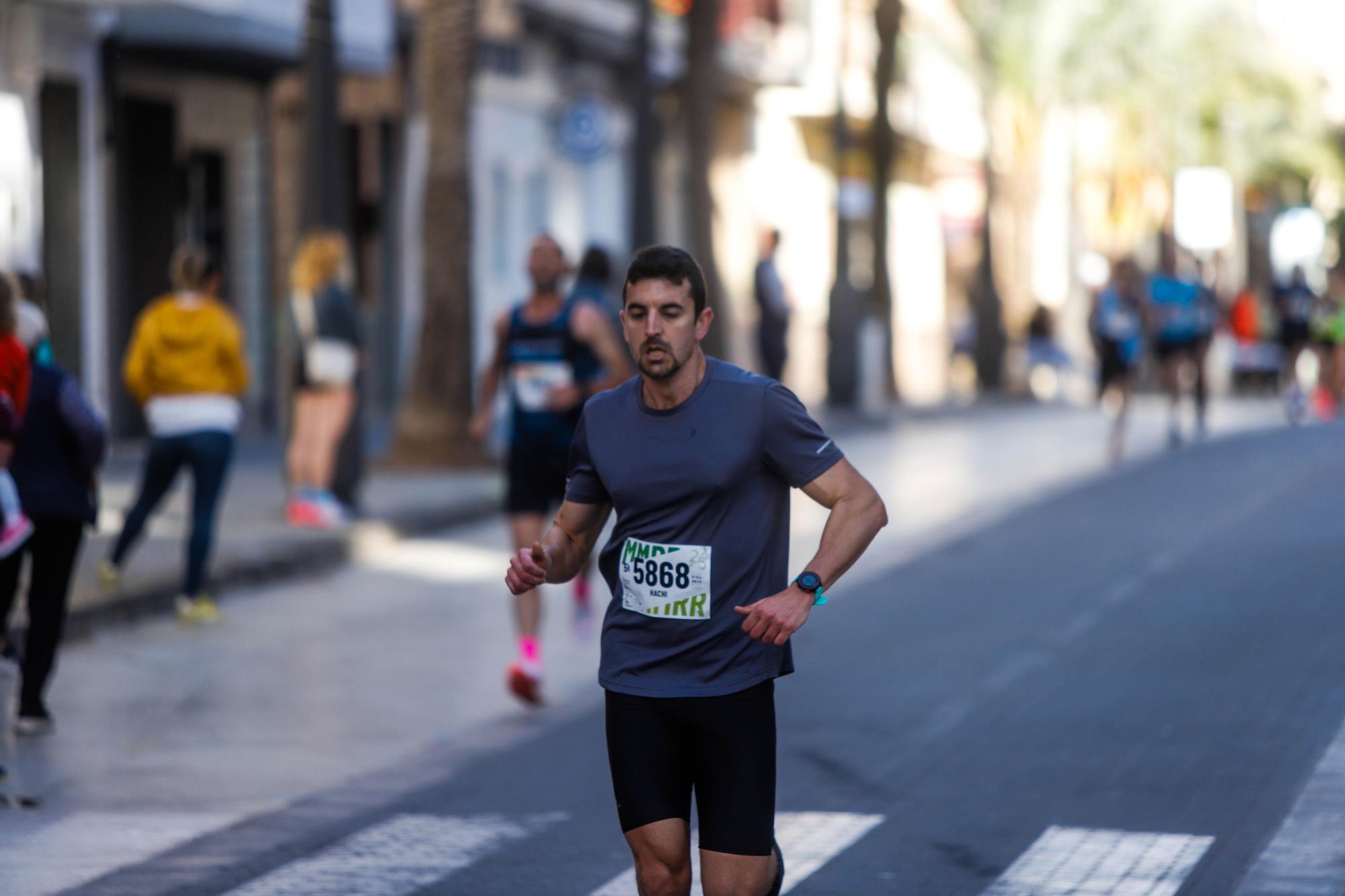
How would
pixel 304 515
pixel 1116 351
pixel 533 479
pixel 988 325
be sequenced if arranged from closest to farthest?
pixel 533 479 → pixel 304 515 → pixel 1116 351 → pixel 988 325

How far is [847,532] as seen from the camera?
529 centimetres

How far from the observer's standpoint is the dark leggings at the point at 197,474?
493 inches

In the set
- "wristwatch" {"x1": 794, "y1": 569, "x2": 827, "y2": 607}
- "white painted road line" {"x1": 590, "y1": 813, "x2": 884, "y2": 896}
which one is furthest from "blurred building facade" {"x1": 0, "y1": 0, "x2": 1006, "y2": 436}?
"wristwatch" {"x1": 794, "y1": 569, "x2": 827, "y2": 607}

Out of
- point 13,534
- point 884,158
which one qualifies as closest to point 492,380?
point 13,534

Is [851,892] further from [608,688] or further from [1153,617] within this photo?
[1153,617]

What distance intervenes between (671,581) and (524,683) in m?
4.87

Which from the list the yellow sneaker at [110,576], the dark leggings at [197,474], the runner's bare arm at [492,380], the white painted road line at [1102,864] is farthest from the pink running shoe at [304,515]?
the white painted road line at [1102,864]

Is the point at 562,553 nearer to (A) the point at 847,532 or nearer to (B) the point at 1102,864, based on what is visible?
(A) the point at 847,532

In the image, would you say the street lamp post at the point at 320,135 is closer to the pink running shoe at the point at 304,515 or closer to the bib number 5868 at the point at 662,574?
the pink running shoe at the point at 304,515

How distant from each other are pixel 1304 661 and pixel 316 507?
7776mm

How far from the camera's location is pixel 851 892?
6.86 metres

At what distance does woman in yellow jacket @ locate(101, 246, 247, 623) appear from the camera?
1245 cm

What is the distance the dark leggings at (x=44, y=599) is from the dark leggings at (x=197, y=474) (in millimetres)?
2885

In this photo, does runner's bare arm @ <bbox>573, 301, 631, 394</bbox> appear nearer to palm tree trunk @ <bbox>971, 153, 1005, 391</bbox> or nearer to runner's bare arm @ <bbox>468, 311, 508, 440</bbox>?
runner's bare arm @ <bbox>468, 311, 508, 440</bbox>
